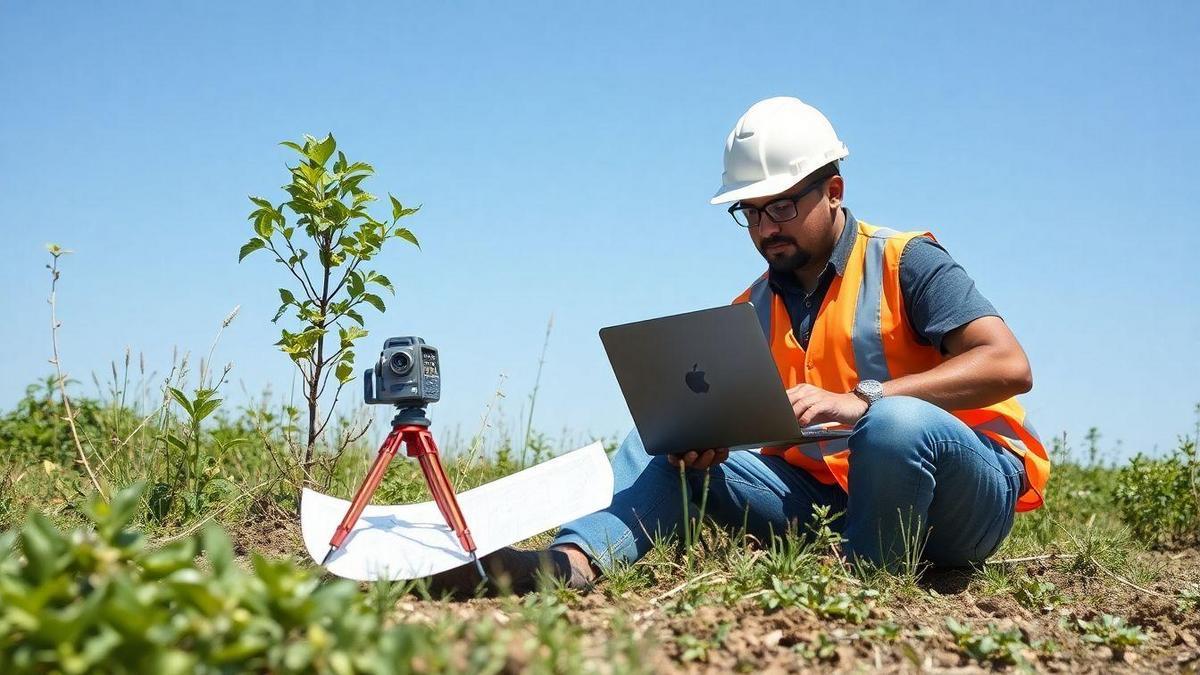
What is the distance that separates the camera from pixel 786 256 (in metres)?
4.22

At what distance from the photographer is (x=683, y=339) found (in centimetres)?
354

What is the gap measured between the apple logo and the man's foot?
0.69 m

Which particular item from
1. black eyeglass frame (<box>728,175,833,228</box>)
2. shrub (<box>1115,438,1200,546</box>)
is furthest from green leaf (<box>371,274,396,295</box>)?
shrub (<box>1115,438,1200,546</box>)

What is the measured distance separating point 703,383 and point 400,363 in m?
1.03

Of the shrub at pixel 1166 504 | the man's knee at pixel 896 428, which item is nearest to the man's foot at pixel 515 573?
the man's knee at pixel 896 428

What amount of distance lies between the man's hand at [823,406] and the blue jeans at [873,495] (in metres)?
0.07

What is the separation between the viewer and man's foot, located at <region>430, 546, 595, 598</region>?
3316mm

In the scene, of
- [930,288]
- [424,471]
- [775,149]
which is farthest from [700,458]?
[775,149]

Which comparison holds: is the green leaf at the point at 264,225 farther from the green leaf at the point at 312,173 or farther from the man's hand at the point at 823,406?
the man's hand at the point at 823,406

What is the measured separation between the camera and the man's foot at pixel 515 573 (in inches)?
131

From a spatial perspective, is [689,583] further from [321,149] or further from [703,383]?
[321,149]

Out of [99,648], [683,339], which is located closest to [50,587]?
[99,648]

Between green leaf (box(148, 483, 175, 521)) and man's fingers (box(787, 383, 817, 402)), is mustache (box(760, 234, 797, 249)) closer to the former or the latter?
man's fingers (box(787, 383, 817, 402))

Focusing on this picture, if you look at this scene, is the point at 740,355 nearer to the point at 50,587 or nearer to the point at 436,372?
the point at 436,372
